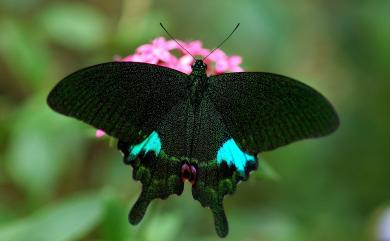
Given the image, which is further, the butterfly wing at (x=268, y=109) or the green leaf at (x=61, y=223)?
the green leaf at (x=61, y=223)

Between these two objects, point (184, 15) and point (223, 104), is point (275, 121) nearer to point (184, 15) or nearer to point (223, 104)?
point (223, 104)

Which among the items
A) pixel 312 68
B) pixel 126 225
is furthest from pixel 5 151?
pixel 312 68

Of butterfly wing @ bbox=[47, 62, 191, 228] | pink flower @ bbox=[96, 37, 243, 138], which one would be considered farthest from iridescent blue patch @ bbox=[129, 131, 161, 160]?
pink flower @ bbox=[96, 37, 243, 138]

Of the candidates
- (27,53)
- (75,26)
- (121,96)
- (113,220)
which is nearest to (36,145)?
(27,53)

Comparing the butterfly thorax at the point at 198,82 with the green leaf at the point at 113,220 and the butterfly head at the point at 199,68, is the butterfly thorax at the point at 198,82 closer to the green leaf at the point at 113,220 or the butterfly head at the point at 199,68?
the butterfly head at the point at 199,68

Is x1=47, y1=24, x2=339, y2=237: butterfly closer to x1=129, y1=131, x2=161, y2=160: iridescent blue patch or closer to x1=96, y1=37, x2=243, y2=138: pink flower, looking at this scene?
x1=129, y1=131, x2=161, y2=160: iridescent blue patch

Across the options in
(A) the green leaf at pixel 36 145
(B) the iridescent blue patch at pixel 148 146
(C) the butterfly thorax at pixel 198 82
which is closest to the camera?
(B) the iridescent blue patch at pixel 148 146

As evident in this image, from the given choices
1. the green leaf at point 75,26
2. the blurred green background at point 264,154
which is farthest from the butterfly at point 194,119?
the green leaf at point 75,26

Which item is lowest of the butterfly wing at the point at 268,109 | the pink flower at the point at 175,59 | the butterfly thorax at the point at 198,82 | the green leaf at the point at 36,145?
the butterfly wing at the point at 268,109
